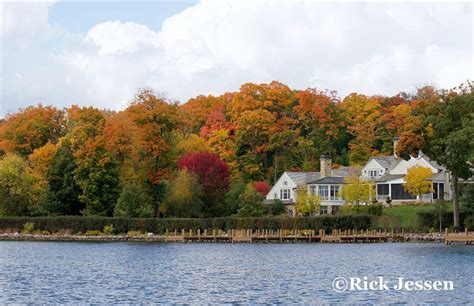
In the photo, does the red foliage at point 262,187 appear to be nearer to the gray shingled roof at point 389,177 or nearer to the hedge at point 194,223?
the gray shingled roof at point 389,177

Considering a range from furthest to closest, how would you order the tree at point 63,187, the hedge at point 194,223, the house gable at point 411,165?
the house gable at point 411,165
the tree at point 63,187
the hedge at point 194,223

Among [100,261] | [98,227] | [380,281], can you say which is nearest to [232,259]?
[100,261]

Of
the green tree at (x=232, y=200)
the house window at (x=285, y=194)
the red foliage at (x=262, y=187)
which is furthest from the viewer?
the red foliage at (x=262, y=187)

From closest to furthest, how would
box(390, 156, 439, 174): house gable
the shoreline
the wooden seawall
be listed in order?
the shoreline, the wooden seawall, box(390, 156, 439, 174): house gable

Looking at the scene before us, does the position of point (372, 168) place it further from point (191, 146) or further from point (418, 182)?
point (191, 146)

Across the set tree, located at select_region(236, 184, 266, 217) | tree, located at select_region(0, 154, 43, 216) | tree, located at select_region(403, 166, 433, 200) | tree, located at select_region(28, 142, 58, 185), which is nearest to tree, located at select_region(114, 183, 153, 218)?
tree, located at select_region(236, 184, 266, 217)

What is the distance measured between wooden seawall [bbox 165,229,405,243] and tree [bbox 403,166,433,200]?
11.4m

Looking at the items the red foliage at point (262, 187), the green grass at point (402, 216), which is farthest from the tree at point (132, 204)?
the green grass at point (402, 216)

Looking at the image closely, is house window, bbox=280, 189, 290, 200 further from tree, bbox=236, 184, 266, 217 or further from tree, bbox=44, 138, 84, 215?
tree, bbox=44, 138, 84, 215

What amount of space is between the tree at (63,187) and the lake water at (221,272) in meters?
13.6

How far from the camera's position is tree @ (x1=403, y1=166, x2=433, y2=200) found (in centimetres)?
8306

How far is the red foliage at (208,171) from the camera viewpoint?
8275cm

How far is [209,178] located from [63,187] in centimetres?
1440

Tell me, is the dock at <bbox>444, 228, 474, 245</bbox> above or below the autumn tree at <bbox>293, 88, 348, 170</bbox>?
below
